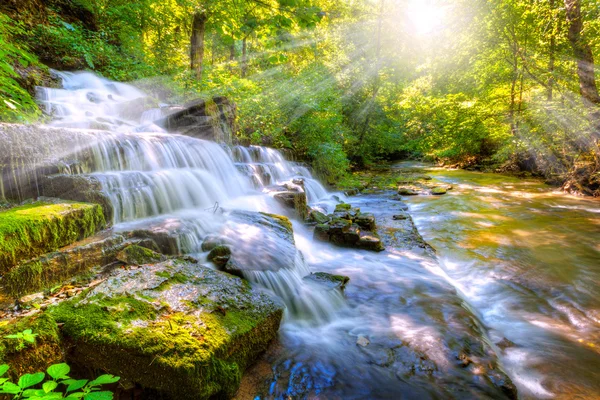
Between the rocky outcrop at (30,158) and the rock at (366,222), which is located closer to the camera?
the rocky outcrop at (30,158)

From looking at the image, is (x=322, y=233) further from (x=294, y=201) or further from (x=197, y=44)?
(x=197, y=44)

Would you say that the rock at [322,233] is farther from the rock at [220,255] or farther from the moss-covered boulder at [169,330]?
the moss-covered boulder at [169,330]

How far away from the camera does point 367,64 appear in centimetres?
1955

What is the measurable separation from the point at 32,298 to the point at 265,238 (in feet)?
8.93

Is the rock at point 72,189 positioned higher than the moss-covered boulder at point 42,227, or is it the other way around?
the rock at point 72,189

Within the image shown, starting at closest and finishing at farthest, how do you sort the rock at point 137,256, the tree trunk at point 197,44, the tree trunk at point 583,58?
1. the rock at point 137,256
2. the tree trunk at point 583,58
3. the tree trunk at point 197,44

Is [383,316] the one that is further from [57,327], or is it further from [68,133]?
[68,133]

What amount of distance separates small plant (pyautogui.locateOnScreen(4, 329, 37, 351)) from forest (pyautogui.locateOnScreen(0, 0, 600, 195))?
25.0 feet

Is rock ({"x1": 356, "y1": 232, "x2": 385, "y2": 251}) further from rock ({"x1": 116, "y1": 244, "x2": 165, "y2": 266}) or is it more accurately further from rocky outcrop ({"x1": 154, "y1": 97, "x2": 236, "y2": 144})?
rocky outcrop ({"x1": 154, "y1": 97, "x2": 236, "y2": 144})

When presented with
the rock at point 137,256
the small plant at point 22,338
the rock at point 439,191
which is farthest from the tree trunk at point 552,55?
the small plant at point 22,338

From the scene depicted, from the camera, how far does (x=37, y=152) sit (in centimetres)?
403

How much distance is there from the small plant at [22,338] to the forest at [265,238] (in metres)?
0.01

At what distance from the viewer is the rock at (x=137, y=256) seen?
3.22 m

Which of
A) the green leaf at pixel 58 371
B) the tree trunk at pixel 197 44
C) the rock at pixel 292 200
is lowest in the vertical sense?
the green leaf at pixel 58 371
